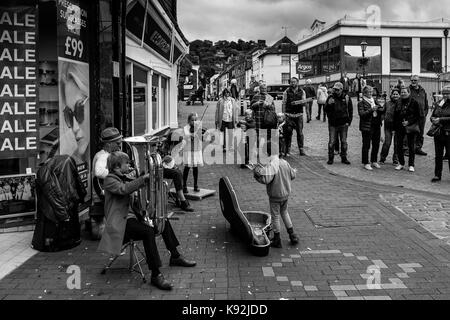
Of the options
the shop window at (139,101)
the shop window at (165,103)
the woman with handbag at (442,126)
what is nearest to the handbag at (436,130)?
the woman with handbag at (442,126)

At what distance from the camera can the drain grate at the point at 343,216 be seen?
727 centimetres

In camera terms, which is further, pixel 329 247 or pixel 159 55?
pixel 159 55

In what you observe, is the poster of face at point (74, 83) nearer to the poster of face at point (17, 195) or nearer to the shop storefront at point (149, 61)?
the poster of face at point (17, 195)

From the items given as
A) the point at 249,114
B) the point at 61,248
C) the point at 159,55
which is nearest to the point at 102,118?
the point at 61,248

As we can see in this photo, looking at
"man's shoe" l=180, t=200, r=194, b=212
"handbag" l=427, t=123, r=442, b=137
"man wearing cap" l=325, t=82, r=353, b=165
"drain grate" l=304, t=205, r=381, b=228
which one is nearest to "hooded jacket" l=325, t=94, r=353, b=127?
"man wearing cap" l=325, t=82, r=353, b=165

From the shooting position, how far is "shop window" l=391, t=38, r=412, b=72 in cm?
4997

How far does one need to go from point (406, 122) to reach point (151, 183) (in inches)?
303

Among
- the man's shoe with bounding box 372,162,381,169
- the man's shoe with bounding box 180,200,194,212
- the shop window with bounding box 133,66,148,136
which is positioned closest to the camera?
the man's shoe with bounding box 180,200,194,212

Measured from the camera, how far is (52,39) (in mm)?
7102

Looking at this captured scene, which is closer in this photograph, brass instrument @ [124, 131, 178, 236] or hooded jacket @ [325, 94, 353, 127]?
brass instrument @ [124, 131, 178, 236]

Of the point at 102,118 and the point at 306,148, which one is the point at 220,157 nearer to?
the point at 306,148

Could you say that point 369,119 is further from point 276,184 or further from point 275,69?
point 275,69

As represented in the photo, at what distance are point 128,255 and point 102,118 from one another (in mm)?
2965

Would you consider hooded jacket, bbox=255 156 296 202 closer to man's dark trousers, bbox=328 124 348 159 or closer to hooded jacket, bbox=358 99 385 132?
hooded jacket, bbox=358 99 385 132
